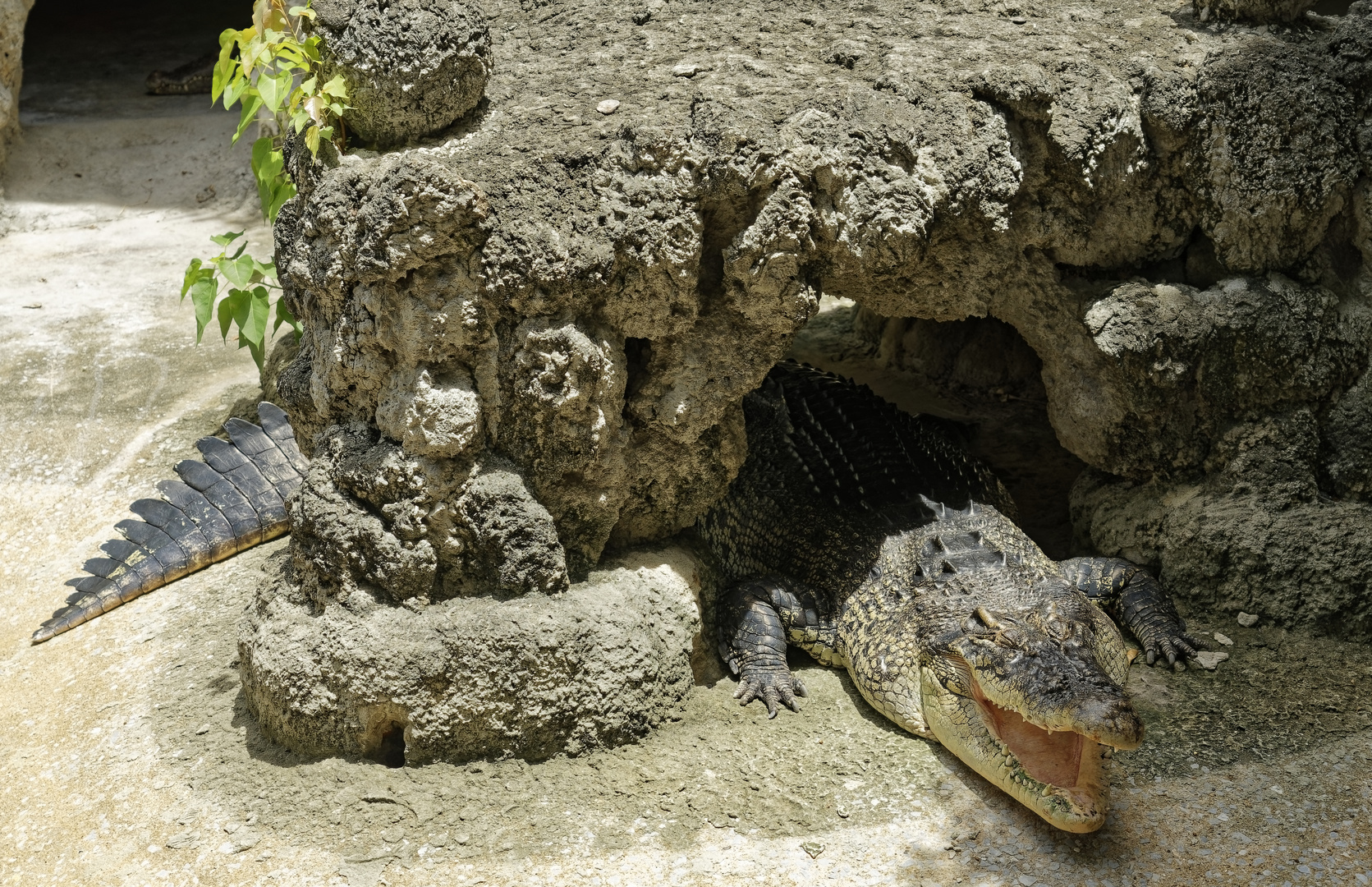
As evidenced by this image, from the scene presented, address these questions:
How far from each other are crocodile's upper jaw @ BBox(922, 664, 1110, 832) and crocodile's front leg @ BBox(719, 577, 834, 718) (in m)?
0.46

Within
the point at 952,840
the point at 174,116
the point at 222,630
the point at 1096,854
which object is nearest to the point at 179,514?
the point at 222,630

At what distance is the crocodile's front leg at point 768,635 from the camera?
3184 millimetres

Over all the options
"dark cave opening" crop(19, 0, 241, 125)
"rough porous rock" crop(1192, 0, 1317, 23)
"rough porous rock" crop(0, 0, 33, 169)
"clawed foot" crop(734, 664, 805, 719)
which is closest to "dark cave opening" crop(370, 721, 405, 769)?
"clawed foot" crop(734, 664, 805, 719)

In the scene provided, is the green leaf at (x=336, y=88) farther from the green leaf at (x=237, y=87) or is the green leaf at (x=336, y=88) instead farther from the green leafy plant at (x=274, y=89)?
the green leaf at (x=237, y=87)

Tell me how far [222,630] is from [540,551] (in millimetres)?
1295

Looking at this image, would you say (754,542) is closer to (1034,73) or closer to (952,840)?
(952,840)

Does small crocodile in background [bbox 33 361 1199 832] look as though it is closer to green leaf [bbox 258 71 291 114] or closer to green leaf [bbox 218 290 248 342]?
green leaf [bbox 218 290 248 342]

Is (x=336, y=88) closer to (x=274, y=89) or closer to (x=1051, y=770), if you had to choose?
(x=274, y=89)

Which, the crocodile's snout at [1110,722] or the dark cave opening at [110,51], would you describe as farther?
the dark cave opening at [110,51]

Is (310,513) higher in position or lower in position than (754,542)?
higher

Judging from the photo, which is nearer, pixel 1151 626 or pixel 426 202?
pixel 426 202

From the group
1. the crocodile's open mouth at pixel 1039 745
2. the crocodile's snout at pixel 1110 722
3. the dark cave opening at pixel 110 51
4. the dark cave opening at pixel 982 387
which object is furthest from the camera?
the dark cave opening at pixel 110 51

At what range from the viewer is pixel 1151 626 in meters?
3.27

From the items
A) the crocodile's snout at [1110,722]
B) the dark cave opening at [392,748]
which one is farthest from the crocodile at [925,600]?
the dark cave opening at [392,748]
